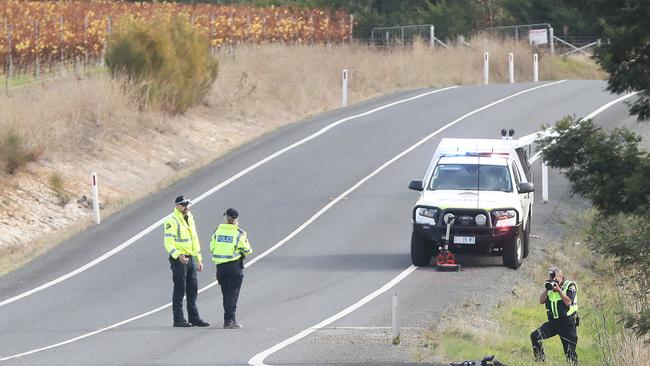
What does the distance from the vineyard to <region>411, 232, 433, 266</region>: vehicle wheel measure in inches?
795

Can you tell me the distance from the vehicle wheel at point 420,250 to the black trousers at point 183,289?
5.82 metres

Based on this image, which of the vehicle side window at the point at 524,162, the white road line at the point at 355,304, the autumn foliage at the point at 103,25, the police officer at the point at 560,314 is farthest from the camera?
the autumn foliage at the point at 103,25

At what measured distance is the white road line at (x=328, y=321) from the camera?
15.1m

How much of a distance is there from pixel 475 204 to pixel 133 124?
49.5 feet

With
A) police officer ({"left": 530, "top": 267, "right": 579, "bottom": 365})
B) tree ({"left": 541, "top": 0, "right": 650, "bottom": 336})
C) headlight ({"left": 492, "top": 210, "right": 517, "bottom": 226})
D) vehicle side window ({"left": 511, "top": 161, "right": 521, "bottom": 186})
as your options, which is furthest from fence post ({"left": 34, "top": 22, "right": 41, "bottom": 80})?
tree ({"left": 541, "top": 0, "right": 650, "bottom": 336})

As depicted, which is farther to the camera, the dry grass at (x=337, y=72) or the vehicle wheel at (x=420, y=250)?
the dry grass at (x=337, y=72)

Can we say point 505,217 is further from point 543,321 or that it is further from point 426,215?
point 543,321

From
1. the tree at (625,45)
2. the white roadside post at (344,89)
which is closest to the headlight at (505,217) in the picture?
the tree at (625,45)

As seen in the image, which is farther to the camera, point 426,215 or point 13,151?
point 13,151

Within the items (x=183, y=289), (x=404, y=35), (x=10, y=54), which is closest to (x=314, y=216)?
(x=183, y=289)

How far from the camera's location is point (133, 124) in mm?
35219

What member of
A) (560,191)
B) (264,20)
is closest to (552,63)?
(264,20)

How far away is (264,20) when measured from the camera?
59500mm

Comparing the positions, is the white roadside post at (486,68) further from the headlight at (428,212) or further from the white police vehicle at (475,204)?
the headlight at (428,212)
